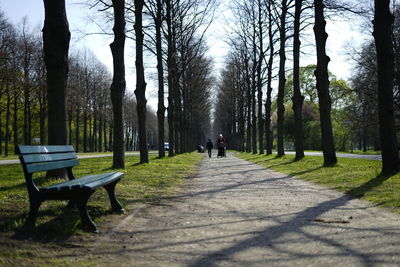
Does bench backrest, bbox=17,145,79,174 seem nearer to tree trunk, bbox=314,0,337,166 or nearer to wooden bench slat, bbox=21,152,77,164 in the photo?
wooden bench slat, bbox=21,152,77,164

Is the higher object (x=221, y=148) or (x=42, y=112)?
(x=42, y=112)

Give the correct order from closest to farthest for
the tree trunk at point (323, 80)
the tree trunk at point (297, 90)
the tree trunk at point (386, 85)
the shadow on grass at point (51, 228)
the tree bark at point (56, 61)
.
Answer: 1. the shadow on grass at point (51, 228)
2. the tree bark at point (56, 61)
3. the tree trunk at point (386, 85)
4. the tree trunk at point (323, 80)
5. the tree trunk at point (297, 90)

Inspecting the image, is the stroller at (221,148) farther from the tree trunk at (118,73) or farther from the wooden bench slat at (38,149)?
the wooden bench slat at (38,149)

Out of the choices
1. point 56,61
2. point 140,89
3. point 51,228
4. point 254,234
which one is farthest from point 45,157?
point 140,89

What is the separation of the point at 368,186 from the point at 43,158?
6.76 meters

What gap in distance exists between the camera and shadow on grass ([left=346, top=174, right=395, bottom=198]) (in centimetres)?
775

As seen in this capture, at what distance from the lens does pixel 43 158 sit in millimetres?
4883

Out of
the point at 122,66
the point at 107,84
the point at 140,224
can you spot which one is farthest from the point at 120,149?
the point at 107,84

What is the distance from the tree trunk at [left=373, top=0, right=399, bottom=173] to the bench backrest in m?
7.63

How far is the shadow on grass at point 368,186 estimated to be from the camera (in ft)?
25.4

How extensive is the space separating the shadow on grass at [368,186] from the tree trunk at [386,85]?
1.64 ft

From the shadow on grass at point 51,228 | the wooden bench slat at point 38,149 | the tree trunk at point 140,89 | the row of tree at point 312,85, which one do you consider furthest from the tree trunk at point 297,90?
the shadow on grass at point 51,228

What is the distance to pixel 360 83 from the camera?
27891 millimetres

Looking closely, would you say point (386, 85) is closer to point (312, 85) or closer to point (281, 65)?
point (281, 65)
